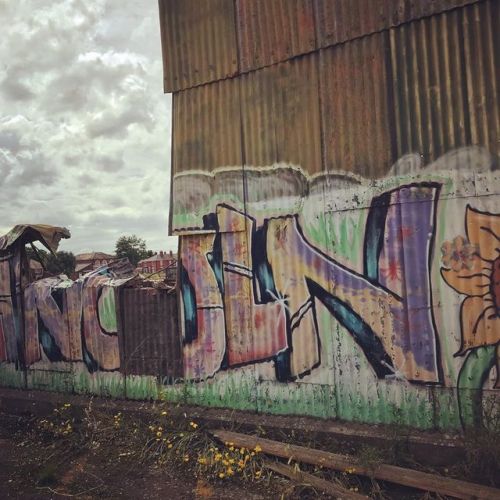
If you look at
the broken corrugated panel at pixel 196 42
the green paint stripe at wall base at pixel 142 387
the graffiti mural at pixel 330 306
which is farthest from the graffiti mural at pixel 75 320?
the broken corrugated panel at pixel 196 42

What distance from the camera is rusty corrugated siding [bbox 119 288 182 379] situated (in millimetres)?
6434

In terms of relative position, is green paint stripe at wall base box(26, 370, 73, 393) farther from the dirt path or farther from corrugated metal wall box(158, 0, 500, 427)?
corrugated metal wall box(158, 0, 500, 427)

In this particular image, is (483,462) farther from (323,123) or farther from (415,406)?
(323,123)

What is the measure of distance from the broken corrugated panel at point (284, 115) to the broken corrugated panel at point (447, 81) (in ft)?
3.12

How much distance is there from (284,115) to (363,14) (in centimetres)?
137

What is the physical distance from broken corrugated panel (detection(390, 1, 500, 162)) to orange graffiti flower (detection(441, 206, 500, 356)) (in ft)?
2.46

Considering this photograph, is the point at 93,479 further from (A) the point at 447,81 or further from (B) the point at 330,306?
(A) the point at 447,81

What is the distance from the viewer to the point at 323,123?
17.5 ft

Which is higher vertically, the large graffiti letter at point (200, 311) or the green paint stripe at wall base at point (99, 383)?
the large graffiti letter at point (200, 311)

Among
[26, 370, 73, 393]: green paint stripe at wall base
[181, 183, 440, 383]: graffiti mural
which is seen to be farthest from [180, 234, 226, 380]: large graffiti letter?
[26, 370, 73, 393]: green paint stripe at wall base

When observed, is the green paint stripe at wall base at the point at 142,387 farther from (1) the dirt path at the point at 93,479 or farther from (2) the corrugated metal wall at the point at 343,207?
(1) the dirt path at the point at 93,479

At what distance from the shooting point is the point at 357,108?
5.12 meters

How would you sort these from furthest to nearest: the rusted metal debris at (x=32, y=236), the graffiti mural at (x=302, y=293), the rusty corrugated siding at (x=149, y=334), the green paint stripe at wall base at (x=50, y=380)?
the rusted metal debris at (x=32, y=236)
the green paint stripe at wall base at (x=50, y=380)
the rusty corrugated siding at (x=149, y=334)
the graffiti mural at (x=302, y=293)

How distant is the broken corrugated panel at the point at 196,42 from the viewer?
591 cm
